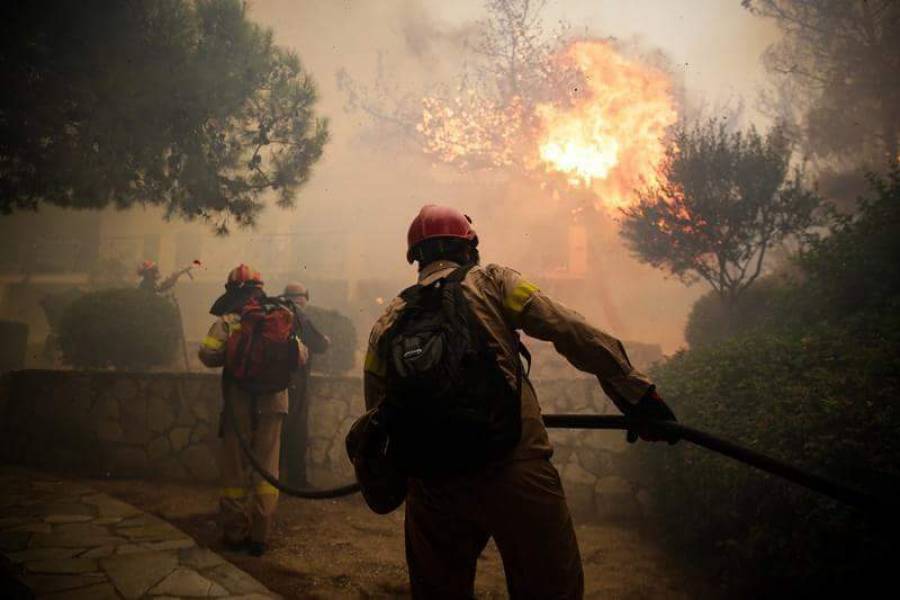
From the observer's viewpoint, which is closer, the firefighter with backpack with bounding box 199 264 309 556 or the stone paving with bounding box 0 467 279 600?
the stone paving with bounding box 0 467 279 600

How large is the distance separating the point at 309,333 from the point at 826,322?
6322 mm

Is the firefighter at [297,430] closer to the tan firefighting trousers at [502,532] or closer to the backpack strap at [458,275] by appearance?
the backpack strap at [458,275]

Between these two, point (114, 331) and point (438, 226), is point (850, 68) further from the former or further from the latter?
point (114, 331)

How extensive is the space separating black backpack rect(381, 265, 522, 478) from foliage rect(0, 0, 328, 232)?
21.3 ft

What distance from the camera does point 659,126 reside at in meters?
20.5

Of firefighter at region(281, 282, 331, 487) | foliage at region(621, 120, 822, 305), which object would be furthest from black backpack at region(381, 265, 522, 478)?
foliage at region(621, 120, 822, 305)

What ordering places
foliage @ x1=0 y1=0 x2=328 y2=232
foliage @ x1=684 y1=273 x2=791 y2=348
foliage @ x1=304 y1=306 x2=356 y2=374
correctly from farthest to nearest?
foliage @ x1=304 y1=306 x2=356 y2=374, foliage @ x1=684 y1=273 x2=791 y2=348, foliage @ x1=0 y1=0 x2=328 y2=232

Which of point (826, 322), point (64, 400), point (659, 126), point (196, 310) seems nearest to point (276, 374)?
point (64, 400)

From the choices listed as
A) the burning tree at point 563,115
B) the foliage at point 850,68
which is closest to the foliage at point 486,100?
the burning tree at point 563,115

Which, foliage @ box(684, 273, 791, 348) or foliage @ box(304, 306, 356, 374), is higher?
foliage @ box(684, 273, 791, 348)

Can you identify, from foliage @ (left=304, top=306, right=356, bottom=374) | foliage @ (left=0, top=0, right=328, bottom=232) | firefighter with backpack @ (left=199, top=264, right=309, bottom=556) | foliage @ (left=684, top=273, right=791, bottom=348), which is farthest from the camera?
foliage @ (left=304, top=306, right=356, bottom=374)

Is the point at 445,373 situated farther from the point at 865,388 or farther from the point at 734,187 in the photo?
the point at 734,187

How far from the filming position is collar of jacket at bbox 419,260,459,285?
2.37 meters

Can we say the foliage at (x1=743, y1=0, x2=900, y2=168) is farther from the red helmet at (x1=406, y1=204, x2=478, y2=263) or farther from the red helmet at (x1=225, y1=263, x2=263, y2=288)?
the red helmet at (x1=406, y1=204, x2=478, y2=263)
